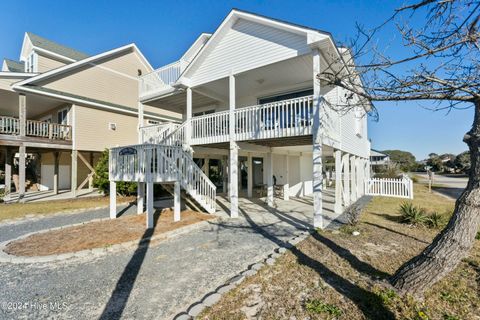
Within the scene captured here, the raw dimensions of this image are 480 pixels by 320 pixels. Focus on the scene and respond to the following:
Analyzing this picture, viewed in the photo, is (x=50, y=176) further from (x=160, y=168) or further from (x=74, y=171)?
(x=160, y=168)

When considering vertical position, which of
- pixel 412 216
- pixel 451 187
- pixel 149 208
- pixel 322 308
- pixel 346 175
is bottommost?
pixel 451 187

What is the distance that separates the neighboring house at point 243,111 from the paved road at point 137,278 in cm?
225

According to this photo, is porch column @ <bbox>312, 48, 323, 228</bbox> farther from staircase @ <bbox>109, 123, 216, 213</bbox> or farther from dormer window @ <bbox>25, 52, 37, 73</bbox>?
dormer window @ <bbox>25, 52, 37, 73</bbox>

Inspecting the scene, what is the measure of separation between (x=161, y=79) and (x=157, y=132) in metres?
3.05

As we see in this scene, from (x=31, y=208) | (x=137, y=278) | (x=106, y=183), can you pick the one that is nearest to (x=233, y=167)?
(x=137, y=278)

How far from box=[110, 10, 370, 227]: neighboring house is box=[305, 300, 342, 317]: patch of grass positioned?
13.9 feet

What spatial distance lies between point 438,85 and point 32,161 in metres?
26.0

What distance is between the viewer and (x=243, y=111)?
896 centimetres

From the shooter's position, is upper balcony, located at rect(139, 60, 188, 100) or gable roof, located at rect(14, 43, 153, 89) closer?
upper balcony, located at rect(139, 60, 188, 100)

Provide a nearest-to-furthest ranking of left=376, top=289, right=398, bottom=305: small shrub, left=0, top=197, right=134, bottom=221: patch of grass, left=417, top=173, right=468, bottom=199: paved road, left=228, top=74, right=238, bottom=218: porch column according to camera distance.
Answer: left=376, top=289, right=398, bottom=305: small shrub
left=228, top=74, right=238, bottom=218: porch column
left=0, top=197, right=134, bottom=221: patch of grass
left=417, top=173, right=468, bottom=199: paved road

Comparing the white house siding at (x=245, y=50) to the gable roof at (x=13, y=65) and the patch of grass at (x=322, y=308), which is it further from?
the gable roof at (x=13, y=65)

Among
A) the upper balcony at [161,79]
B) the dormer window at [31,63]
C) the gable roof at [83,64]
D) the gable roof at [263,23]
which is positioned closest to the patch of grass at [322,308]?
the gable roof at [263,23]

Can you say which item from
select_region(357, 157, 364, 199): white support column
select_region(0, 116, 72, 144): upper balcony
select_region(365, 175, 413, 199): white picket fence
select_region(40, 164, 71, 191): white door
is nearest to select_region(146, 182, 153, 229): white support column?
select_region(0, 116, 72, 144): upper balcony

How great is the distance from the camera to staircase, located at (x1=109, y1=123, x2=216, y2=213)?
7.57 m
